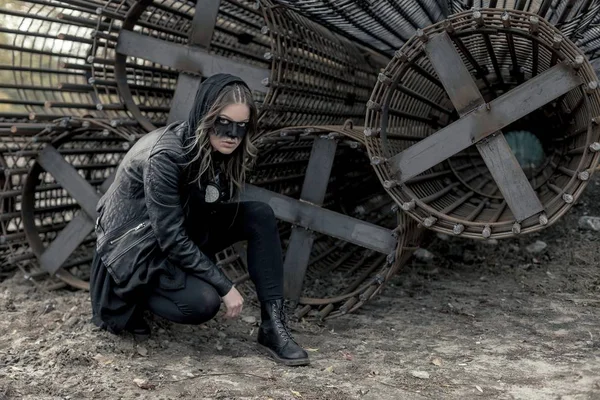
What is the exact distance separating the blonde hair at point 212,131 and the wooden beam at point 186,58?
0.77m

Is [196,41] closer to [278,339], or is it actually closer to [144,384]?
[278,339]

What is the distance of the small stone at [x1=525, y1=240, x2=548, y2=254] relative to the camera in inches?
185

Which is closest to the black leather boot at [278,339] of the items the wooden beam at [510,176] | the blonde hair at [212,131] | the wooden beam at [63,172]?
the blonde hair at [212,131]

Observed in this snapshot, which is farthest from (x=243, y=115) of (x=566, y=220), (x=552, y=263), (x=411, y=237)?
(x=566, y=220)

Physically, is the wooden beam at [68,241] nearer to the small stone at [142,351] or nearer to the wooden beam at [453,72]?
the small stone at [142,351]

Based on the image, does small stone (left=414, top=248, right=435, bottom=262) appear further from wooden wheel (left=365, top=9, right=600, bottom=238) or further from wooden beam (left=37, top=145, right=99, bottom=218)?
wooden beam (left=37, top=145, right=99, bottom=218)

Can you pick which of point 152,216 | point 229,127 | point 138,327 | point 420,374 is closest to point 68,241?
point 138,327

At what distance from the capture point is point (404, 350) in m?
3.18

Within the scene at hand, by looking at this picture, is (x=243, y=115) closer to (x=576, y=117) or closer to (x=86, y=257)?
(x=86, y=257)

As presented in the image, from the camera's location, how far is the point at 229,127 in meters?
2.76

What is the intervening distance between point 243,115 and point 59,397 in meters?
1.24

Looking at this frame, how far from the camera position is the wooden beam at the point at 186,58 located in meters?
3.61

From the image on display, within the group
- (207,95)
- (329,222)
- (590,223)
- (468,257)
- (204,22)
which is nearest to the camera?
(207,95)

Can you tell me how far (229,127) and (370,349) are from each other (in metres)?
1.21
